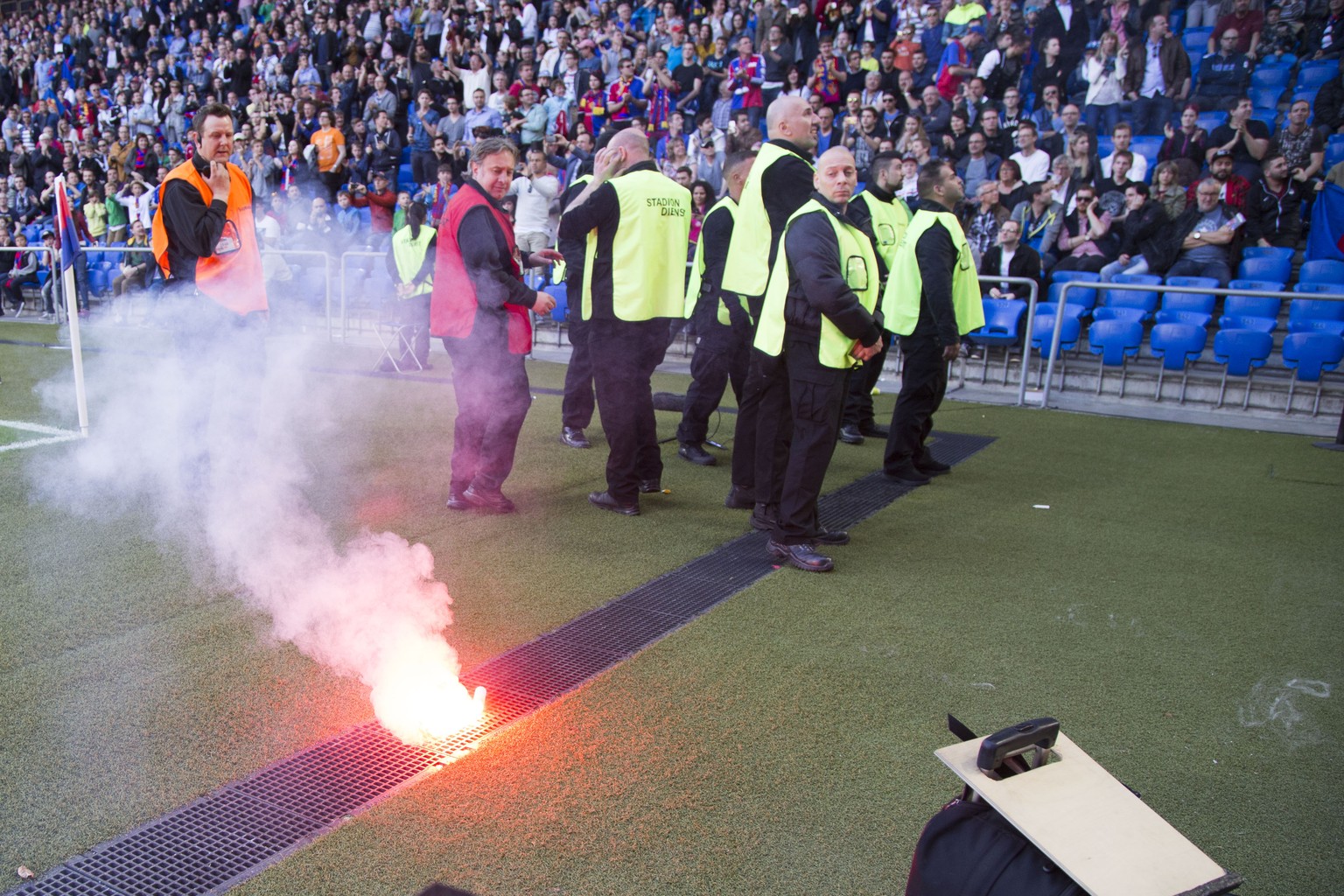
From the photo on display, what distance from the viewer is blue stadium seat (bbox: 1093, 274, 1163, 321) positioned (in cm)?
943

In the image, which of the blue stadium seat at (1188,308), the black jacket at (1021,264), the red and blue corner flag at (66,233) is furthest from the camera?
the black jacket at (1021,264)

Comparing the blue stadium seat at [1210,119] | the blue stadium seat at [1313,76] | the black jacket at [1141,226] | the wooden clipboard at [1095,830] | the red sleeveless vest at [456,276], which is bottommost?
the wooden clipboard at [1095,830]

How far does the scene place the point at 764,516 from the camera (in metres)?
4.92

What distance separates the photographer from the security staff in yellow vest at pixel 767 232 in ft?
15.2

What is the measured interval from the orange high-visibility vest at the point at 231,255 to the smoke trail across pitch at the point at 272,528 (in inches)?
16.2

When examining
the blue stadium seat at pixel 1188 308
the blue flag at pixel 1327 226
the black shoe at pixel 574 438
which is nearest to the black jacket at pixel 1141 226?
the blue stadium seat at pixel 1188 308

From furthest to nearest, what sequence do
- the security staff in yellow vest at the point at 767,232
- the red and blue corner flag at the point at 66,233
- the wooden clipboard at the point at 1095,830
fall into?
the red and blue corner flag at the point at 66,233 → the security staff in yellow vest at the point at 767,232 → the wooden clipboard at the point at 1095,830

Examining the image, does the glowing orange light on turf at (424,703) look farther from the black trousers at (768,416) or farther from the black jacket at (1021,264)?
the black jacket at (1021,264)

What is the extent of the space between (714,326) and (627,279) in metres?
1.29

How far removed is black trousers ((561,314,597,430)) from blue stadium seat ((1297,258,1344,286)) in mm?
7262

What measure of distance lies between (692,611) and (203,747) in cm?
177

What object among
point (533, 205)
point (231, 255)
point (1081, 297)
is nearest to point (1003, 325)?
point (1081, 297)

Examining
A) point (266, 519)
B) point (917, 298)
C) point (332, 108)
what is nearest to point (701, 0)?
point (332, 108)

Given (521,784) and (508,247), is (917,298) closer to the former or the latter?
(508,247)
